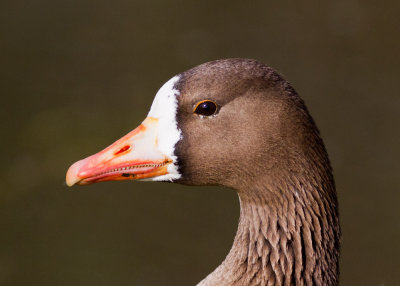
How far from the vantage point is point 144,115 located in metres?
5.41

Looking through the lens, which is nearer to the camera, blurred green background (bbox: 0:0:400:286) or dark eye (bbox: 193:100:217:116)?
dark eye (bbox: 193:100:217:116)

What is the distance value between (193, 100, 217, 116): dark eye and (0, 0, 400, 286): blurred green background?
2.27 metres

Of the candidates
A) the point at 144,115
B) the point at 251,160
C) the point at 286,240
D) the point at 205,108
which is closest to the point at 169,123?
the point at 205,108

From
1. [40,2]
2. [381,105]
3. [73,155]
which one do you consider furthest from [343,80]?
[40,2]

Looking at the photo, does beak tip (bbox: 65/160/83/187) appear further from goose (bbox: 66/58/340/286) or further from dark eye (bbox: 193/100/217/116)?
dark eye (bbox: 193/100/217/116)

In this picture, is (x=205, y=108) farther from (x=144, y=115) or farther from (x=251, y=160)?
(x=144, y=115)

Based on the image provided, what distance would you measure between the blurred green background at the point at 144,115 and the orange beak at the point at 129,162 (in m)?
2.13

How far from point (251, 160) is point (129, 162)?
0.43 metres

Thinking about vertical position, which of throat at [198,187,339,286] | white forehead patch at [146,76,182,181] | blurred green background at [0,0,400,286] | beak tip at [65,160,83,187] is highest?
blurred green background at [0,0,400,286]

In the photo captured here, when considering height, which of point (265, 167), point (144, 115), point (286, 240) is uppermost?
point (144, 115)

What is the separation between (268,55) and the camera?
19.1 feet

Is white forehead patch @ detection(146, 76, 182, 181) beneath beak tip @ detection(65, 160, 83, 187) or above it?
above

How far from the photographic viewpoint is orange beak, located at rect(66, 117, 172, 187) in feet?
8.50

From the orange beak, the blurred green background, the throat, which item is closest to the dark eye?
the orange beak
